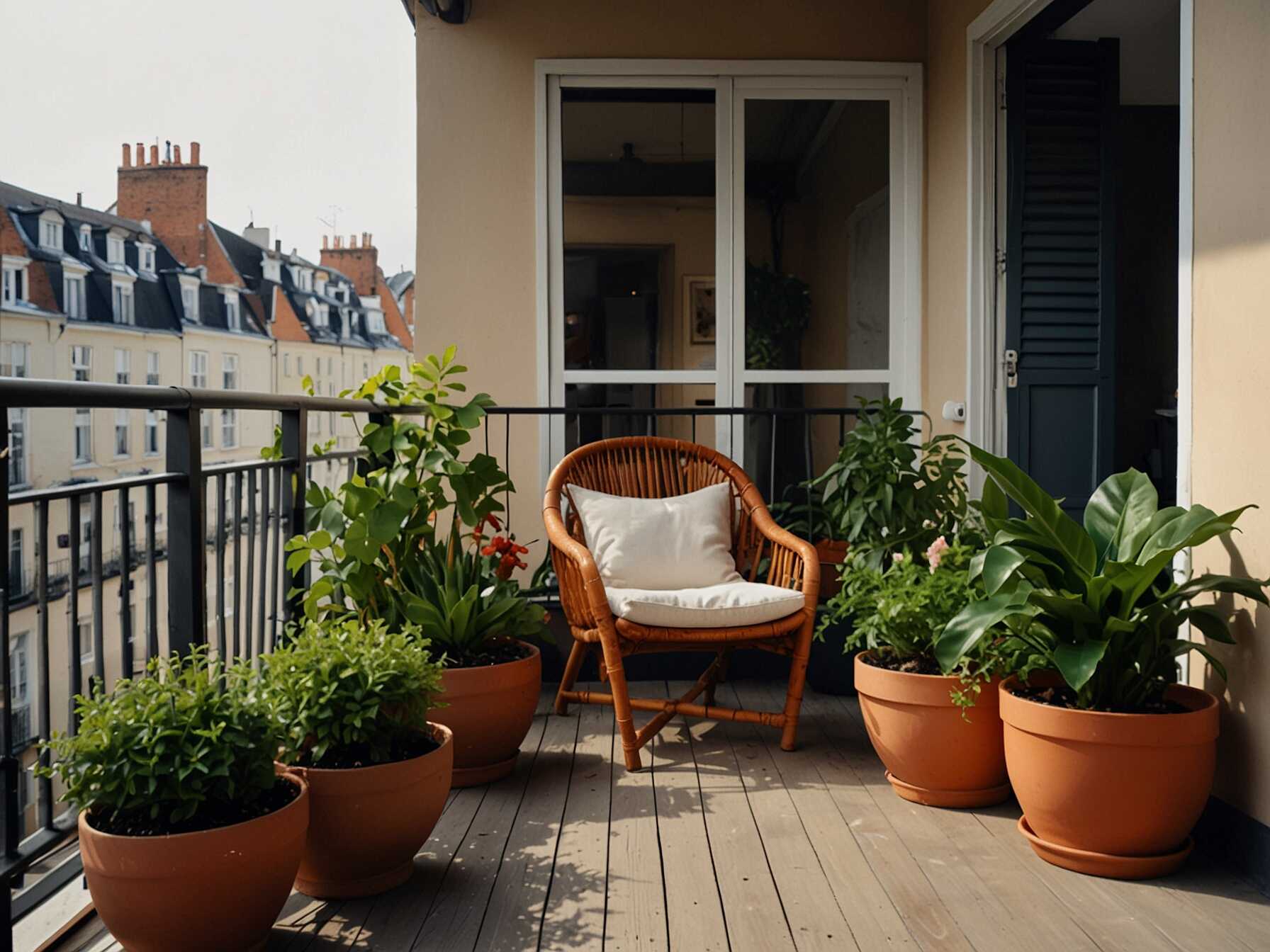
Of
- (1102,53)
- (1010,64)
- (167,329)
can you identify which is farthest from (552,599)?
(167,329)

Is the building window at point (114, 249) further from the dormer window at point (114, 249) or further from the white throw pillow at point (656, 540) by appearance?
the white throw pillow at point (656, 540)

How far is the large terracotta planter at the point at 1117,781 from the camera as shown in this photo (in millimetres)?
2027

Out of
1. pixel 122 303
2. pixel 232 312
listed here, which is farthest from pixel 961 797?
pixel 232 312

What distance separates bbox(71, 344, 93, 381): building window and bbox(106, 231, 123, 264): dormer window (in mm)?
2762

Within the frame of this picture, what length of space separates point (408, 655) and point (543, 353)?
2.20 metres

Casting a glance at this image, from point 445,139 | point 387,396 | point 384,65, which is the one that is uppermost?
point 384,65

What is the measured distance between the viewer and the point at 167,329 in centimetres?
3450

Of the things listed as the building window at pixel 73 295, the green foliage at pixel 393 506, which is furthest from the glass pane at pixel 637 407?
the building window at pixel 73 295

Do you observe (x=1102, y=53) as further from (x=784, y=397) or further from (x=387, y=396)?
(x=387, y=396)

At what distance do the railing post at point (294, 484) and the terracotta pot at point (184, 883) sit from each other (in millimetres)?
1114

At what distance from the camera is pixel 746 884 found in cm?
210

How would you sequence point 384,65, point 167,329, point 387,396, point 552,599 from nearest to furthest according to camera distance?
point 387,396
point 552,599
point 384,65
point 167,329

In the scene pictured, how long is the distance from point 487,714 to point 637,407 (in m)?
1.81

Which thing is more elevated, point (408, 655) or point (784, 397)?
point (784, 397)
